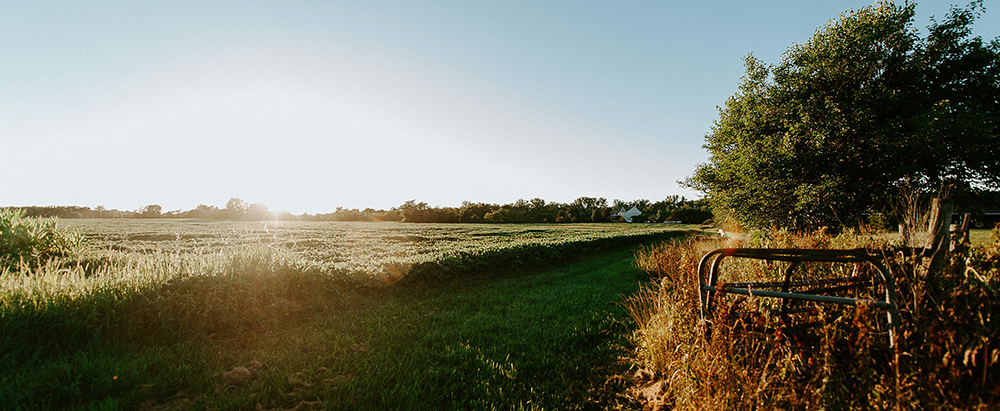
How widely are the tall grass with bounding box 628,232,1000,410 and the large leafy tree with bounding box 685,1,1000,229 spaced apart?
1201cm

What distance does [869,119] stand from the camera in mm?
11734

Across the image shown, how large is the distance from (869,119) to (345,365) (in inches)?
680

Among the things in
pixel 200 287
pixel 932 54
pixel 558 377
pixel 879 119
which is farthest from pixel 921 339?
pixel 932 54

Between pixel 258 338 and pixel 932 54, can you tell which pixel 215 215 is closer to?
pixel 258 338

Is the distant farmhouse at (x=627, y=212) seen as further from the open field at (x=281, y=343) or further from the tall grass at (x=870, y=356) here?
the tall grass at (x=870, y=356)

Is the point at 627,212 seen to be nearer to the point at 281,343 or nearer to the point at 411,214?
the point at 411,214

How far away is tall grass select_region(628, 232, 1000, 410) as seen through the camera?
186 cm

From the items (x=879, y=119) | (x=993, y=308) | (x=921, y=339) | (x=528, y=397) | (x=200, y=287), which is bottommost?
(x=528, y=397)

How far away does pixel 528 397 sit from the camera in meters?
3.64

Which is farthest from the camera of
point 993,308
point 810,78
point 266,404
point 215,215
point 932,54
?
point 215,215

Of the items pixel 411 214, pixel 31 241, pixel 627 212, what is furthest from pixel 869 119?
pixel 627 212

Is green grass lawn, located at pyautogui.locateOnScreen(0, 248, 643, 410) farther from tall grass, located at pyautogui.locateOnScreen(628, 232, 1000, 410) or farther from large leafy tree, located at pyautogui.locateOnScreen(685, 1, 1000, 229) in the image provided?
large leafy tree, located at pyautogui.locateOnScreen(685, 1, 1000, 229)

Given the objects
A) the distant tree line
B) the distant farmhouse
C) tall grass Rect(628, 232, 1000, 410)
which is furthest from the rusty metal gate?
the distant farmhouse

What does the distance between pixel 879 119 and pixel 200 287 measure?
2009 centimetres
